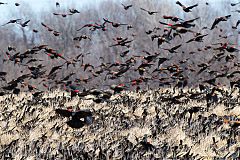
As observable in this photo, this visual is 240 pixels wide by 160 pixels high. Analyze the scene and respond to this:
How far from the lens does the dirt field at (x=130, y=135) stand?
4.43m

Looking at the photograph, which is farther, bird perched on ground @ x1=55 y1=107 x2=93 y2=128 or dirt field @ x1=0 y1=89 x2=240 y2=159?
dirt field @ x1=0 y1=89 x2=240 y2=159

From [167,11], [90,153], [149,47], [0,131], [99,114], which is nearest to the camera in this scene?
[90,153]

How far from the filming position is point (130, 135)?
577 centimetres

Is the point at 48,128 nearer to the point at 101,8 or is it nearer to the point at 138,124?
the point at 138,124

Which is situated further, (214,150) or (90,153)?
(214,150)

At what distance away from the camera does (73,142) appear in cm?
539

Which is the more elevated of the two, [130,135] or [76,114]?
[76,114]

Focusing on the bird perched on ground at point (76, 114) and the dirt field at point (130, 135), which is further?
the dirt field at point (130, 135)

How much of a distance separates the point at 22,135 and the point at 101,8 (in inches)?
2186

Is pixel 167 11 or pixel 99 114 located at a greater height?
pixel 167 11

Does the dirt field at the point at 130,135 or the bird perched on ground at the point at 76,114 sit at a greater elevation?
the bird perched on ground at the point at 76,114

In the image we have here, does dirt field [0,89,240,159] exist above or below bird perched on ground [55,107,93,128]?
below

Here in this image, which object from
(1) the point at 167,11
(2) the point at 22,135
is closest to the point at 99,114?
(2) the point at 22,135

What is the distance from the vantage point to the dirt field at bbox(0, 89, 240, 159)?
4434 mm
